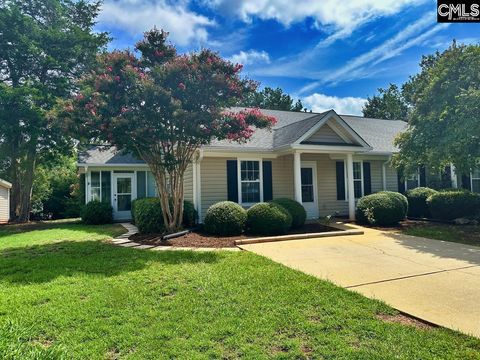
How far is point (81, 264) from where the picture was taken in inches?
252

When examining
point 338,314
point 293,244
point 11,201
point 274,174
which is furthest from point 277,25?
point 11,201

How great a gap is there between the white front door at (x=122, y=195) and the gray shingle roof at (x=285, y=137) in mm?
875

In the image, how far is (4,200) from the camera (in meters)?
20.0

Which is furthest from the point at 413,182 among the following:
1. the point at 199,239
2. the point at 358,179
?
the point at 199,239

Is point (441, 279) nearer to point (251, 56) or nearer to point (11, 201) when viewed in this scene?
point (251, 56)

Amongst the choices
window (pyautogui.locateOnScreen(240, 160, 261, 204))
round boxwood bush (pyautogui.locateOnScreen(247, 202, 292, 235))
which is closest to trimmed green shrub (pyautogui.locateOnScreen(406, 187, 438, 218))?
window (pyautogui.locateOnScreen(240, 160, 261, 204))

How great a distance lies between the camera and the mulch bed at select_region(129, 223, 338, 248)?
8461mm

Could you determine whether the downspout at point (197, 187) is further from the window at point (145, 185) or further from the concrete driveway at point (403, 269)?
the window at point (145, 185)

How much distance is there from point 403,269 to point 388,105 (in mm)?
34462

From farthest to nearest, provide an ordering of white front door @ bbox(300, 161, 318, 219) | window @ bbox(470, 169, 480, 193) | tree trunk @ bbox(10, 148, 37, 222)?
tree trunk @ bbox(10, 148, 37, 222) → window @ bbox(470, 169, 480, 193) → white front door @ bbox(300, 161, 318, 219)

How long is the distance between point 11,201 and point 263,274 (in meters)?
20.4

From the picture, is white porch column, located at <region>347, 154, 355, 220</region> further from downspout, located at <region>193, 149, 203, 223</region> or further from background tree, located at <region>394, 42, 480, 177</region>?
downspout, located at <region>193, 149, 203, 223</region>

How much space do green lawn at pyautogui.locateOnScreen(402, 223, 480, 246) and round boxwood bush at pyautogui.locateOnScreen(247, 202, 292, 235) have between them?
4.05 m

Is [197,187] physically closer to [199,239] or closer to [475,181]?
[199,239]
